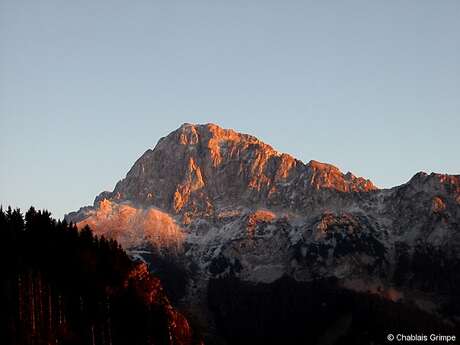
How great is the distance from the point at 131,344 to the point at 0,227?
37.0 meters

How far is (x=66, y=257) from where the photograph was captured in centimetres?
19812

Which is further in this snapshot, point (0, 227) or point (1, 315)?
point (0, 227)

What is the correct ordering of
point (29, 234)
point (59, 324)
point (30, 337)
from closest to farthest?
point (30, 337)
point (59, 324)
point (29, 234)

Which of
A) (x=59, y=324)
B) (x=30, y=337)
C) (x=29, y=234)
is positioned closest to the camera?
(x=30, y=337)

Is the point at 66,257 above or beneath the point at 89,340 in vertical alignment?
above

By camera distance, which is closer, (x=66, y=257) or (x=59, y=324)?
(x=59, y=324)

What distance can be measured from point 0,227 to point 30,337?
103ft

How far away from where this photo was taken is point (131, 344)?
654 ft

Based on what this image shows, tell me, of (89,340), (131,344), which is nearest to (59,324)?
(89,340)

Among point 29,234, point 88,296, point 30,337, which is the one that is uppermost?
point 29,234

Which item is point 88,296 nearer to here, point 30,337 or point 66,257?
point 66,257

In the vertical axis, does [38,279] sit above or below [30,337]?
above

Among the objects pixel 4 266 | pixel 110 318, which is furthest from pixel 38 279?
pixel 110 318

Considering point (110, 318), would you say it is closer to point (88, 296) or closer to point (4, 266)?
point (88, 296)
